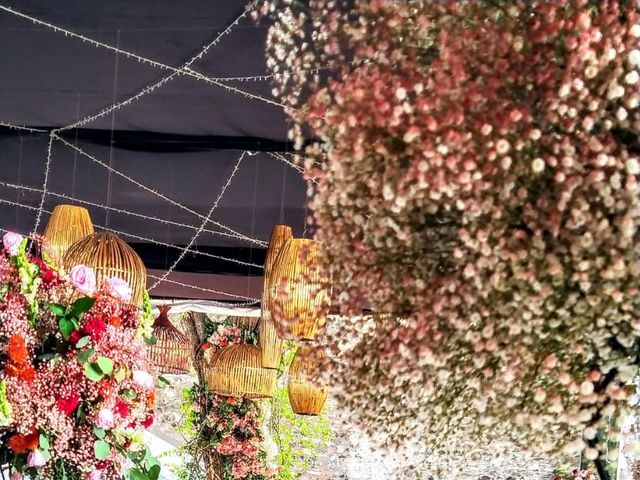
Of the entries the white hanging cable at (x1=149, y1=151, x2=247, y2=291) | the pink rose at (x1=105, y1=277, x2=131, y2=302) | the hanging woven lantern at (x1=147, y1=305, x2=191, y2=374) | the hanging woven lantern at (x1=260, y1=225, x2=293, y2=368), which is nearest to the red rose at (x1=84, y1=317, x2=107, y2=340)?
the pink rose at (x1=105, y1=277, x2=131, y2=302)

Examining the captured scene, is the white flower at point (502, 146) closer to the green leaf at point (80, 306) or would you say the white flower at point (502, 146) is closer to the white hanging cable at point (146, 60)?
the green leaf at point (80, 306)

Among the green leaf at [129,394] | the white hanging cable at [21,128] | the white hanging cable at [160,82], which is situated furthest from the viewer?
the white hanging cable at [21,128]

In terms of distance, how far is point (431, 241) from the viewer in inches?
45.3

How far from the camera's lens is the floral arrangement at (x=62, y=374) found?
65.9 inches

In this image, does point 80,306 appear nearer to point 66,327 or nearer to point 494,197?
point 66,327

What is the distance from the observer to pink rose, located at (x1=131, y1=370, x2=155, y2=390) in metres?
1.81

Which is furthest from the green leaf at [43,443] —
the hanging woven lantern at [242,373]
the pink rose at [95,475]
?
the hanging woven lantern at [242,373]

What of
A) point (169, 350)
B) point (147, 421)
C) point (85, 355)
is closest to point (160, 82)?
point (147, 421)

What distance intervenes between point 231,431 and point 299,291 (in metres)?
3.97

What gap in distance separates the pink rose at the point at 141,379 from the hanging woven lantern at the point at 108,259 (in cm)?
127

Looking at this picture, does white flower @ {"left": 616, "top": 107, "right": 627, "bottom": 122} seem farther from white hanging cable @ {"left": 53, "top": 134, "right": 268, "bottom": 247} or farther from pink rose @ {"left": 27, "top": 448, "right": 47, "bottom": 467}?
white hanging cable @ {"left": 53, "top": 134, "right": 268, "bottom": 247}

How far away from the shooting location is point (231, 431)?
20.5 ft

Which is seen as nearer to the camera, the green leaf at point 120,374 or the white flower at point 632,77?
the white flower at point 632,77

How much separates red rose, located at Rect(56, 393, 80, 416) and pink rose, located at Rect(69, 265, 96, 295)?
0.64ft
